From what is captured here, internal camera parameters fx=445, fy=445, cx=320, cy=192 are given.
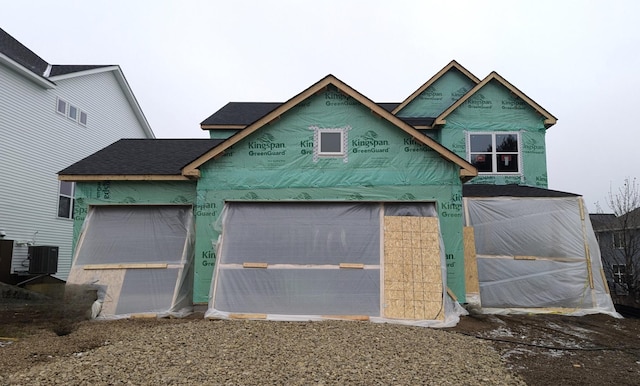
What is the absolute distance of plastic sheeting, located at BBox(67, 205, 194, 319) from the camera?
10.6 metres

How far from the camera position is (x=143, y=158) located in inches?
515

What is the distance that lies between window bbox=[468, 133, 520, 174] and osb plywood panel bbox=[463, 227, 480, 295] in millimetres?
4385

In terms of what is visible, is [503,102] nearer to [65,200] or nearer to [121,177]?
[121,177]

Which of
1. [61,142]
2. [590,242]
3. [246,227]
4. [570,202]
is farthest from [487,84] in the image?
[61,142]

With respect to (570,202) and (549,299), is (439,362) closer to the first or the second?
A: (549,299)

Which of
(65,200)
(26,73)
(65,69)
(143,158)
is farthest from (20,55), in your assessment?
(143,158)

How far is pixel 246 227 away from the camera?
1092 cm

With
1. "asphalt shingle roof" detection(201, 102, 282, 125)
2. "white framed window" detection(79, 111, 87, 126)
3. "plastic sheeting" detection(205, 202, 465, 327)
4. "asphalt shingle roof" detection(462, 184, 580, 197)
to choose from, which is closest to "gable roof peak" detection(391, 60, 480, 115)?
"asphalt shingle roof" detection(462, 184, 580, 197)

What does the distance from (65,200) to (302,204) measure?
13.1 metres

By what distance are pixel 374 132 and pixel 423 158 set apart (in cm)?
138

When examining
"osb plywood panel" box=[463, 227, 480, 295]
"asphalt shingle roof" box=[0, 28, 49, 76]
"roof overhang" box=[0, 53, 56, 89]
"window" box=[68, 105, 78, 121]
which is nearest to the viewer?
"osb plywood panel" box=[463, 227, 480, 295]

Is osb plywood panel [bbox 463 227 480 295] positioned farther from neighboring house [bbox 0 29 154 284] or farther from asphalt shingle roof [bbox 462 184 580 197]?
neighboring house [bbox 0 29 154 284]

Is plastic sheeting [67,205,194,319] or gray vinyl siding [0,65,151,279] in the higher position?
gray vinyl siding [0,65,151,279]

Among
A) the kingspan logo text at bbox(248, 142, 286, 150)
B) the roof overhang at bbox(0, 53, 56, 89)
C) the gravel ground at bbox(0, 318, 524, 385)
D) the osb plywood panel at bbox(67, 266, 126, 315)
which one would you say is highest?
the roof overhang at bbox(0, 53, 56, 89)
